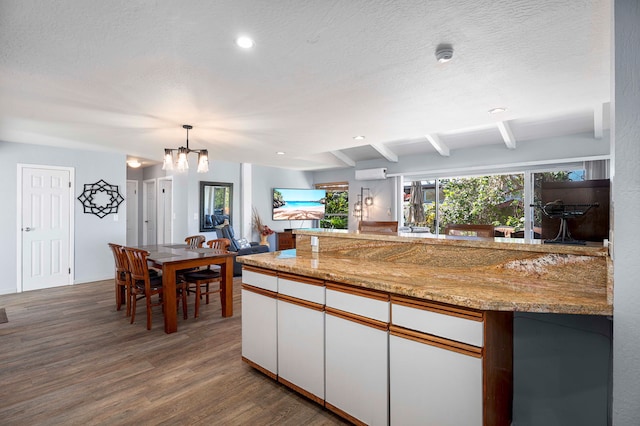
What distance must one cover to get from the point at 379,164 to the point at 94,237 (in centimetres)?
558

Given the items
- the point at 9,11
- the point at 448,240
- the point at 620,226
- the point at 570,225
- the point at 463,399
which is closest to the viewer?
the point at 620,226

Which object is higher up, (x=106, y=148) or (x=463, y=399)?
(x=106, y=148)

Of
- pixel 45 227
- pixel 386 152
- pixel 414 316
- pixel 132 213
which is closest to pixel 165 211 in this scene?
pixel 132 213

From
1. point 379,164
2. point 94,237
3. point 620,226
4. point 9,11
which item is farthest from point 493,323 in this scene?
point 94,237

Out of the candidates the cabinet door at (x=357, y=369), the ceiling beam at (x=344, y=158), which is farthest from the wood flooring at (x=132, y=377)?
the ceiling beam at (x=344, y=158)

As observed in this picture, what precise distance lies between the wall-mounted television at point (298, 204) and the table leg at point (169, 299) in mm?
4669

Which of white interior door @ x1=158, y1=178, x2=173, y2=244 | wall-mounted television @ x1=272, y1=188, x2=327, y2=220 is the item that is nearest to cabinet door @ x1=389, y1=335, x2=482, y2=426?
white interior door @ x1=158, y1=178, x2=173, y2=244

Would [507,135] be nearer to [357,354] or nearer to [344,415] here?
[357,354]

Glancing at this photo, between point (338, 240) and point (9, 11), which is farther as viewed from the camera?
point (338, 240)

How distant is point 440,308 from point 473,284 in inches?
12.5

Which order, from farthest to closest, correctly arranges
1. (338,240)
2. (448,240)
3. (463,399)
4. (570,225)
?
(338,240), (448,240), (570,225), (463,399)

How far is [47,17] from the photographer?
66.7 inches

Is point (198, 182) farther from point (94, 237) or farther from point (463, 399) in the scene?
point (463, 399)

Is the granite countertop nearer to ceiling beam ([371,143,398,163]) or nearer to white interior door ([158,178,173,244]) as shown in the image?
ceiling beam ([371,143,398,163])
